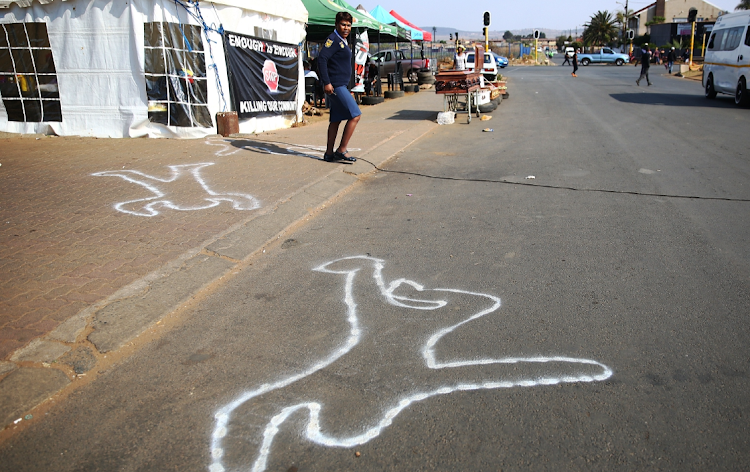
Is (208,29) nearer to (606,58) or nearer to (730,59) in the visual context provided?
(730,59)

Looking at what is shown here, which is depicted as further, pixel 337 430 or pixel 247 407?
pixel 247 407

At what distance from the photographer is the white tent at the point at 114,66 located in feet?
32.3

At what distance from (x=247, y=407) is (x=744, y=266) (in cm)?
396

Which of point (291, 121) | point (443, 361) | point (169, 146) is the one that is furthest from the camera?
point (291, 121)

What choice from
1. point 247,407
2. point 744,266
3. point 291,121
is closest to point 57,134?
point 291,121

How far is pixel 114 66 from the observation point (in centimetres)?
1005

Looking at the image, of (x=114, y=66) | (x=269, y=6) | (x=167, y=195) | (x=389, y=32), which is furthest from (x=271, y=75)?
(x=389, y=32)

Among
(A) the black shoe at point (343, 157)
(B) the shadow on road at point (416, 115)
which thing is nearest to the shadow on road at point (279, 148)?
(A) the black shoe at point (343, 157)

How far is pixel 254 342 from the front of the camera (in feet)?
10.8

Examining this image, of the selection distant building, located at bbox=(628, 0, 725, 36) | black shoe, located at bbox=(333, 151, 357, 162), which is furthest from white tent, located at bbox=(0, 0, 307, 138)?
distant building, located at bbox=(628, 0, 725, 36)

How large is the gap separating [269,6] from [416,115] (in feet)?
16.3

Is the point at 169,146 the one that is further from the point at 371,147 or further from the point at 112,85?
the point at 371,147

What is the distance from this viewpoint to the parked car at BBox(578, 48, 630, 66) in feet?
A: 168

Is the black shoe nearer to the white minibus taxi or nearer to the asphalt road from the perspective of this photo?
the asphalt road
